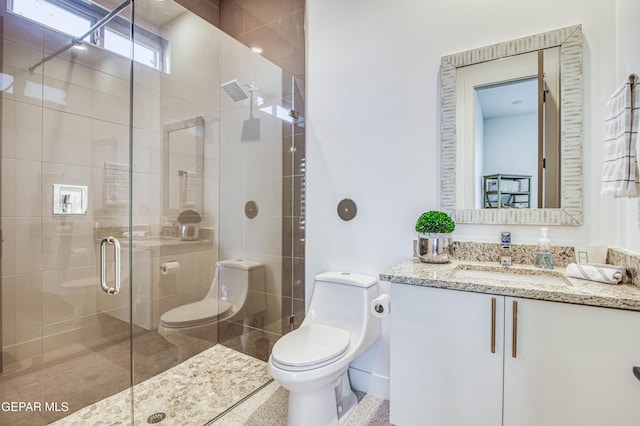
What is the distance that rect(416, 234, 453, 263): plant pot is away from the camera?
1.54 m

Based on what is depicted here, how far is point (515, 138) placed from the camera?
152 centimetres

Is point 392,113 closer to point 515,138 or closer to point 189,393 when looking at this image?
point 515,138

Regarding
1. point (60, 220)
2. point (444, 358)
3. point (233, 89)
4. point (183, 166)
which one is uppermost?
point (233, 89)

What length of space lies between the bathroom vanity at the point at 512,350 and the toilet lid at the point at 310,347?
0.32 meters

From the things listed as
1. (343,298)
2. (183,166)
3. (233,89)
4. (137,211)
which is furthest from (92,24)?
(343,298)

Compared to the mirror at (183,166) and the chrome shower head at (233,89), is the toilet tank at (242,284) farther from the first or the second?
the chrome shower head at (233,89)

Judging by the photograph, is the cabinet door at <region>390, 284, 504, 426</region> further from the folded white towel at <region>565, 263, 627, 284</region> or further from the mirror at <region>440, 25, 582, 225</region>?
the mirror at <region>440, 25, 582, 225</region>

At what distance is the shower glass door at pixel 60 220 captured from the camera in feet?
5.43

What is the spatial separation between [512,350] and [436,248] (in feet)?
1.88

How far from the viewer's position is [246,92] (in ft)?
7.07

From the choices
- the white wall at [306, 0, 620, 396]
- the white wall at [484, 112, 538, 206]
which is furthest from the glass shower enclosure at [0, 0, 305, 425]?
the white wall at [484, 112, 538, 206]

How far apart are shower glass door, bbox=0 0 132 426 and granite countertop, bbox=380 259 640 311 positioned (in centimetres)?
163

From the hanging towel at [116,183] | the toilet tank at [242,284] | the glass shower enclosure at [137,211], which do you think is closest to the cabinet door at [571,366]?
the glass shower enclosure at [137,211]

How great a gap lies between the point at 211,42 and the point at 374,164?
4.88ft
